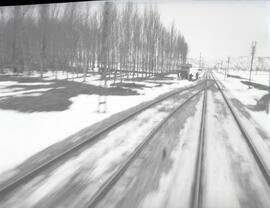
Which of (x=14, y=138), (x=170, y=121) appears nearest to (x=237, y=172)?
(x=170, y=121)

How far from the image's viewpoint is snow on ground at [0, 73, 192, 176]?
17.3 ft

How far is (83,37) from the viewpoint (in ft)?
46.3

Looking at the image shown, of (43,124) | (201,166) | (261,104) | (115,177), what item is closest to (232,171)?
(201,166)

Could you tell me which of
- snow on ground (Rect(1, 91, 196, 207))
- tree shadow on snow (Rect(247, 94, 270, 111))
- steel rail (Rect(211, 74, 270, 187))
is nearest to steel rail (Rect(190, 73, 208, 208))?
steel rail (Rect(211, 74, 270, 187))

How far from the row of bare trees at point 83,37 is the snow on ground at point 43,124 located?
1570mm

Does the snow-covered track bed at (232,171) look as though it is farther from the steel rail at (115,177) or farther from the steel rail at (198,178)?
the steel rail at (115,177)

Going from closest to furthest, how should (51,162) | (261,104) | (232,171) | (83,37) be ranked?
1. (232,171)
2. (51,162)
3. (261,104)
4. (83,37)

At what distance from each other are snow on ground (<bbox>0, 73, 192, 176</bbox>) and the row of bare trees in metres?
1.57

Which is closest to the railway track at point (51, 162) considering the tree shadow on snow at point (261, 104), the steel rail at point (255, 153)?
the steel rail at point (255, 153)

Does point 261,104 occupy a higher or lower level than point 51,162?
higher

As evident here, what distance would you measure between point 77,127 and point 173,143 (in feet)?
8.66

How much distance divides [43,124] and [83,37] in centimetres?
792

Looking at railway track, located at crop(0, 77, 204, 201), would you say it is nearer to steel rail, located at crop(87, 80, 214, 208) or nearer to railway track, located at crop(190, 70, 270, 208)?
steel rail, located at crop(87, 80, 214, 208)

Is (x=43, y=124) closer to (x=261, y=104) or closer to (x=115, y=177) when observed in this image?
(x=115, y=177)
